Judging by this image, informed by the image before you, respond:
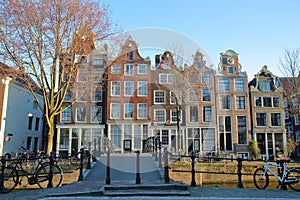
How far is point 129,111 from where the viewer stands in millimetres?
11812

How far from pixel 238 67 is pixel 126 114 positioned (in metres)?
19.6

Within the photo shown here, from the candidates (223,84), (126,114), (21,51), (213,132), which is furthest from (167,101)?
(223,84)

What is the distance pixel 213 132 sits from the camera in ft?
83.1

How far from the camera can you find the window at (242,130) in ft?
87.5

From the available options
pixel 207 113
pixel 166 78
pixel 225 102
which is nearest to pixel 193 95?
pixel 166 78

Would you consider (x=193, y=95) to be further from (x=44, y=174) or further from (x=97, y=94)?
(x=44, y=174)

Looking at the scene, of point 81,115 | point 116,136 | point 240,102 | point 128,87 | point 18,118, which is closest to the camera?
point 128,87

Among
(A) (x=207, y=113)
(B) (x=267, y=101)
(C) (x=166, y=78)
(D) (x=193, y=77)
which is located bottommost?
(A) (x=207, y=113)

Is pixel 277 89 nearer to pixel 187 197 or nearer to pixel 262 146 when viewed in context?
pixel 262 146

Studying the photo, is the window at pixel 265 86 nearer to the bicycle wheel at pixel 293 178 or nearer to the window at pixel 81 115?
the window at pixel 81 115

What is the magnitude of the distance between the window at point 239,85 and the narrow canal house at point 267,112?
1.17 metres

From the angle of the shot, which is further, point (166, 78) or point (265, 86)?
point (265, 86)

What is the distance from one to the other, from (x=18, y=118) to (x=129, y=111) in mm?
17830

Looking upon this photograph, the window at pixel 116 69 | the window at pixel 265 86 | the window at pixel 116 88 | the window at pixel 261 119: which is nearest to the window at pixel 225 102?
the window at pixel 261 119
